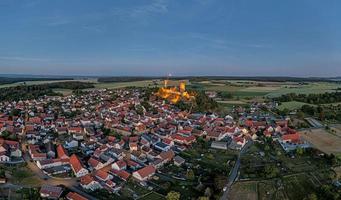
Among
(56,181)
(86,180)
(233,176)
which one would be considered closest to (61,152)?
(56,181)

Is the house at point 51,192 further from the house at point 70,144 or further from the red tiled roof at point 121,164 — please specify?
the house at point 70,144

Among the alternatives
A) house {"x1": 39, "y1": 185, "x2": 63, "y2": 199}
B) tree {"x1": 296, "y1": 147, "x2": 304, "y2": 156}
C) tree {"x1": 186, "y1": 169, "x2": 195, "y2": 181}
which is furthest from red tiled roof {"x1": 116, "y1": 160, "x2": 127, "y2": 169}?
tree {"x1": 296, "y1": 147, "x2": 304, "y2": 156}

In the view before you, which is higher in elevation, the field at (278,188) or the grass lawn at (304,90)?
the grass lawn at (304,90)

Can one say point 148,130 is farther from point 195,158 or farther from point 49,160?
point 49,160

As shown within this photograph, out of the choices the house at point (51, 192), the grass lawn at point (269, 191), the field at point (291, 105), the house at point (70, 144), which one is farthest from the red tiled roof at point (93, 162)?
the field at point (291, 105)

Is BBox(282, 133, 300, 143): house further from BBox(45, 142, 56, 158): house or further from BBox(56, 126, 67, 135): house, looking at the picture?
BBox(56, 126, 67, 135): house

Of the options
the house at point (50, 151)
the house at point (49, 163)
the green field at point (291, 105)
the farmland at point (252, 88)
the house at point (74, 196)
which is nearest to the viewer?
the house at point (74, 196)

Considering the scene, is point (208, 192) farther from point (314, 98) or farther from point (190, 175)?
point (314, 98)
